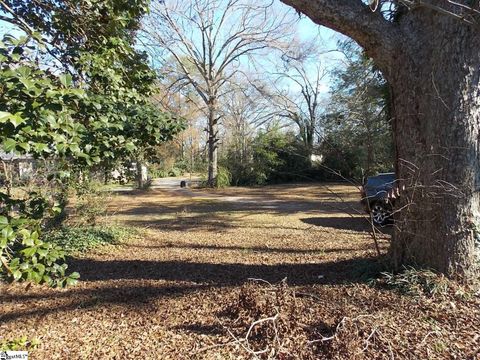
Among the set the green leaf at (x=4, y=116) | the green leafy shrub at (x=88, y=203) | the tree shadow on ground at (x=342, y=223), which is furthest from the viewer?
the tree shadow on ground at (x=342, y=223)

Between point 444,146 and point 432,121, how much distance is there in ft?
0.91

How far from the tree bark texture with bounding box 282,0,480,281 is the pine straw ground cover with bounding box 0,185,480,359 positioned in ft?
1.26

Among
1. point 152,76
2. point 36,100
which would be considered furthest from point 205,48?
point 36,100

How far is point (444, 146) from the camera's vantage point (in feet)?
10.9

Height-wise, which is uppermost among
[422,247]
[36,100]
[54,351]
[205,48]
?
[205,48]

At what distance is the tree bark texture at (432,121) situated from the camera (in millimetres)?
3260

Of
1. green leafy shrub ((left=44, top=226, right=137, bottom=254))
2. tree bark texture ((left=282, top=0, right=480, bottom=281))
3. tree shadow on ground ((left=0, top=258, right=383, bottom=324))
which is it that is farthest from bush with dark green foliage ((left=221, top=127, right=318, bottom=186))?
tree bark texture ((left=282, top=0, right=480, bottom=281))

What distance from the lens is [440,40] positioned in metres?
3.32

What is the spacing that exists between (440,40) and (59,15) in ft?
13.9

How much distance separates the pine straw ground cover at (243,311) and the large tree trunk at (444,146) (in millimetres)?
358

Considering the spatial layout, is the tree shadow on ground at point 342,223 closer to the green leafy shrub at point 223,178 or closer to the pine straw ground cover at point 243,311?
the pine straw ground cover at point 243,311

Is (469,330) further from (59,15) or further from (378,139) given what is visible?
(378,139)

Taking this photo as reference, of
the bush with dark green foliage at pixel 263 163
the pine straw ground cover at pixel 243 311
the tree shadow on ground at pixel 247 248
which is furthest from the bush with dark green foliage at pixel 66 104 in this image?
the bush with dark green foliage at pixel 263 163

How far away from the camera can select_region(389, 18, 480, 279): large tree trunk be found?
325cm
